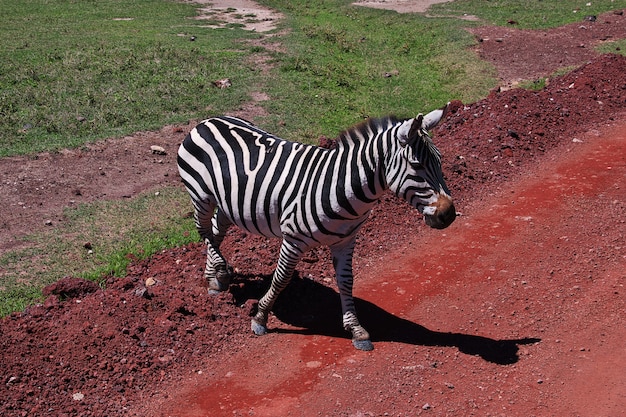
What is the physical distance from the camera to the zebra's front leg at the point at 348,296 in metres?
7.09

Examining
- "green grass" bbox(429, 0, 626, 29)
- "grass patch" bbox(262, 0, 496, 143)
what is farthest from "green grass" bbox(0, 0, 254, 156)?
"green grass" bbox(429, 0, 626, 29)

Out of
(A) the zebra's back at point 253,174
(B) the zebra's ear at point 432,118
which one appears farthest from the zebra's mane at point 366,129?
(B) the zebra's ear at point 432,118

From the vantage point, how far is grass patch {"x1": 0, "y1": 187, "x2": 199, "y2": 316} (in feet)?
28.0

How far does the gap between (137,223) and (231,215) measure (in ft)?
9.93

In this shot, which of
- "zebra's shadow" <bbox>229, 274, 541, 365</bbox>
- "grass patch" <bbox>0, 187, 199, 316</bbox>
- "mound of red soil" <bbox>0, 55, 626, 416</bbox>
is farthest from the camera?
"grass patch" <bbox>0, 187, 199, 316</bbox>

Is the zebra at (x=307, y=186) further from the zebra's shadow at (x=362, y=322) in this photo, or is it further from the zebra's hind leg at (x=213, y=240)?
the zebra's shadow at (x=362, y=322)

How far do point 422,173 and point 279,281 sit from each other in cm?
183

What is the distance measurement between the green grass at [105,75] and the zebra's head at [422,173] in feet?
25.8

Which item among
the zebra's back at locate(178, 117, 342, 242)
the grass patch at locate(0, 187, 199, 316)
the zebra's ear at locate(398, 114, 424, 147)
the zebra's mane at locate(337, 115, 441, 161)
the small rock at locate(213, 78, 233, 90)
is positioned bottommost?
the grass patch at locate(0, 187, 199, 316)

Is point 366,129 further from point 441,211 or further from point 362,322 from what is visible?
point 362,322

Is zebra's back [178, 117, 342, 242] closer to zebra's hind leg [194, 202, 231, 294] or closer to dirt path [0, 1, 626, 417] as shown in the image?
zebra's hind leg [194, 202, 231, 294]

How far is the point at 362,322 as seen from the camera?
756 centimetres

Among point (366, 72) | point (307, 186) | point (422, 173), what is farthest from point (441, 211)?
point (366, 72)

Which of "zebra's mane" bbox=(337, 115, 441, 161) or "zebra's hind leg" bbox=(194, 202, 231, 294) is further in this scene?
"zebra's hind leg" bbox=(194, 202, 231, 294)
